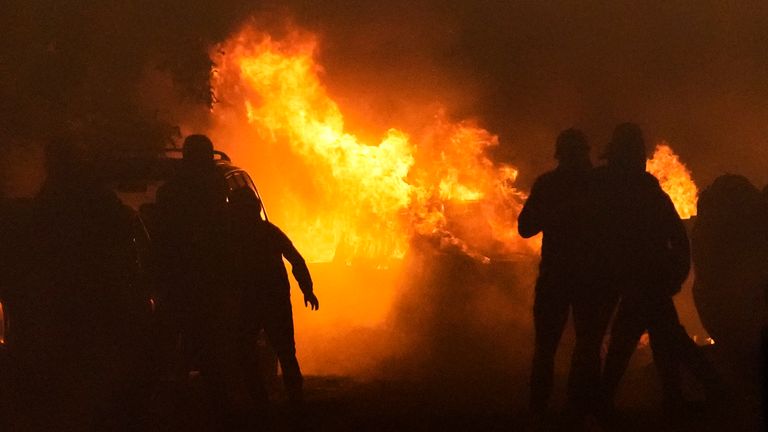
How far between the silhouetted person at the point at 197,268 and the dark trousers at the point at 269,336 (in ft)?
2.65

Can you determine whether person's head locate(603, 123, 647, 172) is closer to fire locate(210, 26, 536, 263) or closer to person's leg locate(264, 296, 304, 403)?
person's leg locate(264, 296, 304, 403)

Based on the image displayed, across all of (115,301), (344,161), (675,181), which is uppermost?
(344,161)

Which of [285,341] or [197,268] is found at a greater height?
[197,268]

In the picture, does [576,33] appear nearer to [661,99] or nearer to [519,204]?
[661,99]

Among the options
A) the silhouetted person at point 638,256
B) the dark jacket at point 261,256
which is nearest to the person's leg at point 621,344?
the silhouetted person at point 638,256

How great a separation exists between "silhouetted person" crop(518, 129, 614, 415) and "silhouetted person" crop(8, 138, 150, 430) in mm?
2918

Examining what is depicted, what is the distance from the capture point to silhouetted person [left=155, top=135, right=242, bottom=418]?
27.2 feet

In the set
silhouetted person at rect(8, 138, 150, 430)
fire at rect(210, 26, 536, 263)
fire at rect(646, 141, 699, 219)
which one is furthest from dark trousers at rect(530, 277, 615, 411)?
fire at rect(646, 141, 699, 219)

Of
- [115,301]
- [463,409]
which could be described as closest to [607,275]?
[463,409]

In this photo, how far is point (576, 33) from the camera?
107 ft

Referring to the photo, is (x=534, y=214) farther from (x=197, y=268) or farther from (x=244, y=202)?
(x=197, y=268)

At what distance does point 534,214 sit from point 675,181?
59.1ft

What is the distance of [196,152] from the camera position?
27.9ft

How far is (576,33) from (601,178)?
81.8ft
